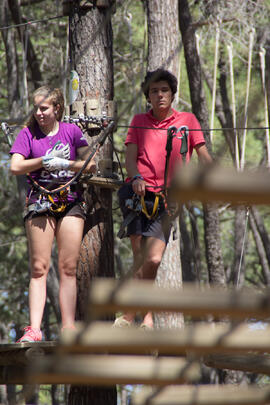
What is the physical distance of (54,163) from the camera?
12.8 feet

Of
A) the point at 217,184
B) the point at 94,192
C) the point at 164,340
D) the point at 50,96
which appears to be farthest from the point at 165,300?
the point at 94,192

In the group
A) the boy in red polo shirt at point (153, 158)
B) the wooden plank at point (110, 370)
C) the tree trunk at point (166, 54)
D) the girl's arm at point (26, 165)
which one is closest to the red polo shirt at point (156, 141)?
the boy in red polo shirt at point (153, 158)

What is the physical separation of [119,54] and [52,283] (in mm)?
4500

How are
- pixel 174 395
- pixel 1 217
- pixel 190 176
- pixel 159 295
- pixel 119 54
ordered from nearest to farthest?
pixel 190 176 → pixel 159 295 → pixel 174 395 → pixel 119 54 → pixel 1 217

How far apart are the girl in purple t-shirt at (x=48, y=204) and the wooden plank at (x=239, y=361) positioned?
3.21 ft

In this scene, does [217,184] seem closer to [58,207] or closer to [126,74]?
[58,207]

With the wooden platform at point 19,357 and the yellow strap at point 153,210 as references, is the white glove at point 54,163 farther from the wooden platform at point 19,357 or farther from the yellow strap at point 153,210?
the wooden platform at point 19,357

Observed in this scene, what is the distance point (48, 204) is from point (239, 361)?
155cm

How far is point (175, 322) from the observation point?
7641 millimetres

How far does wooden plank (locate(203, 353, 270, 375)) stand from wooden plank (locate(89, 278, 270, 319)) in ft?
7.88

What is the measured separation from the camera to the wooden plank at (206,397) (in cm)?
219

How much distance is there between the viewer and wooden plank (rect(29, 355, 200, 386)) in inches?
75.6

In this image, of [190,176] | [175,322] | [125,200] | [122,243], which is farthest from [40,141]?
[122,243]

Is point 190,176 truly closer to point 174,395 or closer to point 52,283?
point 174,395
